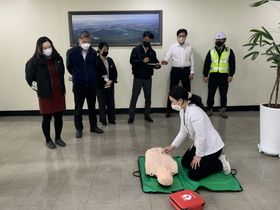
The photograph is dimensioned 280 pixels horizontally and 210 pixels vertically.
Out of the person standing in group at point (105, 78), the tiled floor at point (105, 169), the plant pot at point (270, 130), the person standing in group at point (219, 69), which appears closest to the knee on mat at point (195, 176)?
the tiled floor at point (105, 169)

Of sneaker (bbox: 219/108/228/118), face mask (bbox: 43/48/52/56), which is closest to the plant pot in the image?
sneaker (bbox: 219/108/228/118)

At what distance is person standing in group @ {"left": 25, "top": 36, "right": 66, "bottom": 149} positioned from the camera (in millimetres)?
2865

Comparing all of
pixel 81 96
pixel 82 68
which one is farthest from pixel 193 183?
pixel 82 68

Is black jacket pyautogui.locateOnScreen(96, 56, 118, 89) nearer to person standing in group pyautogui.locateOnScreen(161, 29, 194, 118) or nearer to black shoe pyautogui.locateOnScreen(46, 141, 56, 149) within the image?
person standing in group pyautogui.locateOnScreen(161, 29, 194, 118)

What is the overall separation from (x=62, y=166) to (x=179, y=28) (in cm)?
325

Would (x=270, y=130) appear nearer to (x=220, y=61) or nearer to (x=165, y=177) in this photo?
(x=165, y=177)

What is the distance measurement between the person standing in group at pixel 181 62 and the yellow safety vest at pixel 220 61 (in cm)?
37

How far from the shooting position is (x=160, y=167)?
236 centimetres

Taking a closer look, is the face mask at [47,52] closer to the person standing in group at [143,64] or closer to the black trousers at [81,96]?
the black trousers at [81,96]

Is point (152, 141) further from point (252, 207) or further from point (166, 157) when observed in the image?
point (252, 207)

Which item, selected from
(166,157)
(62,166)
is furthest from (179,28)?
(62,166)

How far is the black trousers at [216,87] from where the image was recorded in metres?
4.49

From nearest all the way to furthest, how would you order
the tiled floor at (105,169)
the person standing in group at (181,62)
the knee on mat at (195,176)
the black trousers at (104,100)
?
the tiled floor at (105,169), the knee on mat at (195,176), the black trousers at (104,100), the person standing in group at (181,62)

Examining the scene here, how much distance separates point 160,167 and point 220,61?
275 cm
